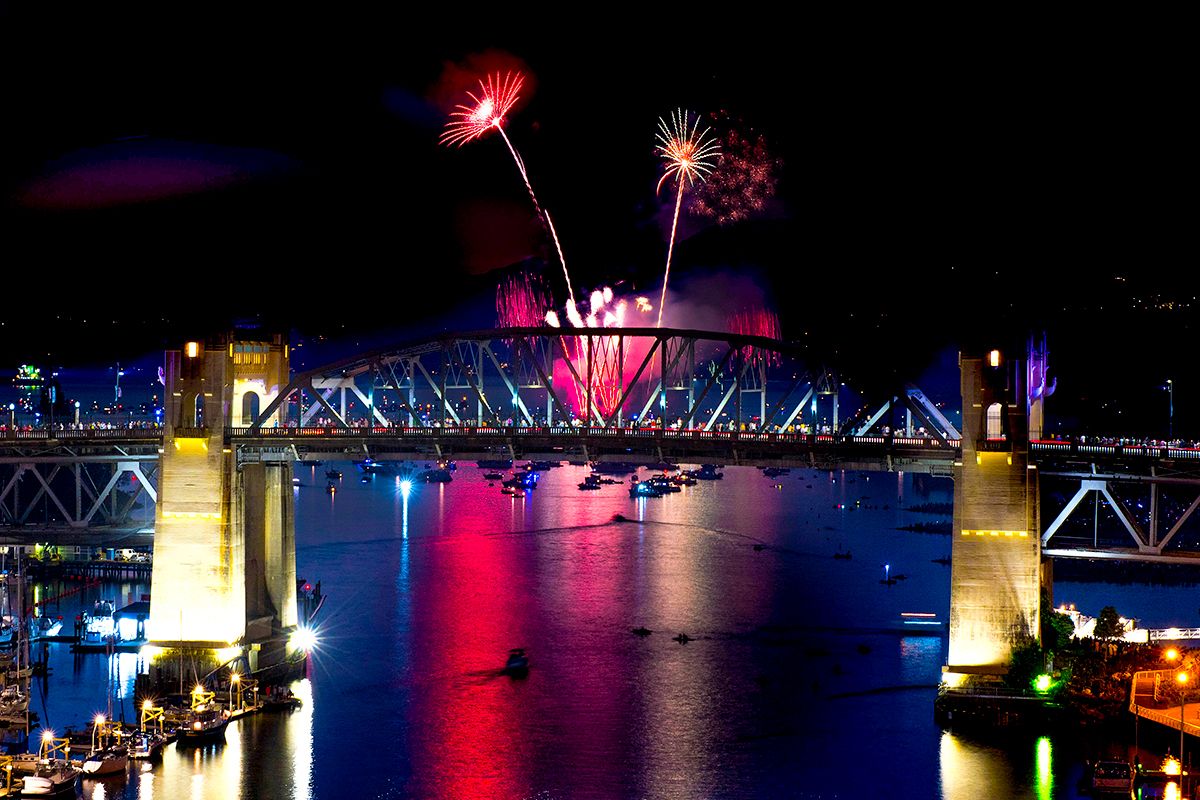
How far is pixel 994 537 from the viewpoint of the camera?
65.6 m

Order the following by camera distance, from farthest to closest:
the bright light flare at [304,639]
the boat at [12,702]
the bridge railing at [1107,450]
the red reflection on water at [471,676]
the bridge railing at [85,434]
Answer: the bright light flare at [304,639] < the bridge railing at [85,434] < the boat at [12,702] < the bridge railing at [1107,450] < the red reflection on water at [471,676]

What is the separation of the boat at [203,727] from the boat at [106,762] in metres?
3.92

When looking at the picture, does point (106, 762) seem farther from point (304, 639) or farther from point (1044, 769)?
point (1044, 769)

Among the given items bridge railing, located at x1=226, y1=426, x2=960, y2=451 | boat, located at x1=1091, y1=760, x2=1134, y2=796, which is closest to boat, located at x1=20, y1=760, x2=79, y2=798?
bridge railing, located at x1=226, y1=426, x2=960, y2=451

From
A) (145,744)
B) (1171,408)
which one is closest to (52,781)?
(145,744)

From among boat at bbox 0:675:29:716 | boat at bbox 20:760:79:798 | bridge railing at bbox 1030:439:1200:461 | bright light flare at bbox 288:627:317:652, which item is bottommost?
boat at bbox 20:760:79:798

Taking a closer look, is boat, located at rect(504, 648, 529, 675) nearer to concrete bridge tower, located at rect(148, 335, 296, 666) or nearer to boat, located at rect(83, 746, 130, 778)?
concrete bridge tower, located at rect(148, 335, 296, 666)

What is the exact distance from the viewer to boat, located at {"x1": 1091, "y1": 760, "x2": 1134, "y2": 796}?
58.1 metres

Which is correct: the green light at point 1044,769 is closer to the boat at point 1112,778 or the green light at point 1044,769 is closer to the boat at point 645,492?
the boat at point 1112,778

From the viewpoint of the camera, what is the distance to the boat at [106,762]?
61719mm

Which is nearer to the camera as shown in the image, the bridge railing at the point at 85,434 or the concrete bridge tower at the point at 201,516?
the concrete bridge tower at the point at 201,516

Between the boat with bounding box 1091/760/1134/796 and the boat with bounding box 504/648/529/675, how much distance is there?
91.2 ft

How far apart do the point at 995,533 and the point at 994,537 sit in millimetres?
154

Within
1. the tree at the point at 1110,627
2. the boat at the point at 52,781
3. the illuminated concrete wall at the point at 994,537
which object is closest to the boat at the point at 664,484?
the tree at the point at 1110,627
